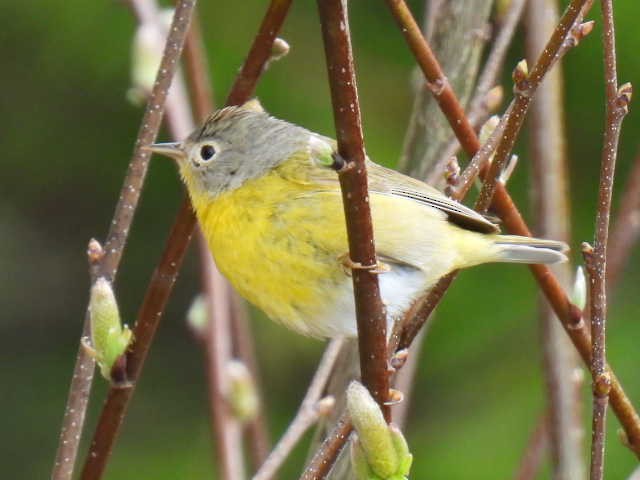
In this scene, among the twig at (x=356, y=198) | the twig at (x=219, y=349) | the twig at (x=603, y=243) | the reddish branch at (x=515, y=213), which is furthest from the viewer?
the twig at (x=219, y=349)

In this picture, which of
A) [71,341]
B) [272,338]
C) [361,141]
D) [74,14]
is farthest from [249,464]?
[361,141]

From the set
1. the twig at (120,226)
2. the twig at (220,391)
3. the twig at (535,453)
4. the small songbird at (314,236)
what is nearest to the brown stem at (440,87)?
the small songbird at (314,236)

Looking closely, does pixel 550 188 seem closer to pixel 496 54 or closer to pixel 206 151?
pixel 496 54

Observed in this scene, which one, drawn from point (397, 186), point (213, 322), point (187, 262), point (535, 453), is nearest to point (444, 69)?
point (397, 186)

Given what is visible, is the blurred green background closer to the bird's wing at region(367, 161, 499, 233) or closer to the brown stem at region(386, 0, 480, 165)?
the bird's wing at region(367, 161, 499, 233)

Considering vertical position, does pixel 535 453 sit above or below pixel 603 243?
below

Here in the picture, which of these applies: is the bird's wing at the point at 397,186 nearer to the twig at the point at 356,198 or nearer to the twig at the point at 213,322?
the twig at the point at 213,322

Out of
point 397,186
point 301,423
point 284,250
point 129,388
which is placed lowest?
point 301,423
